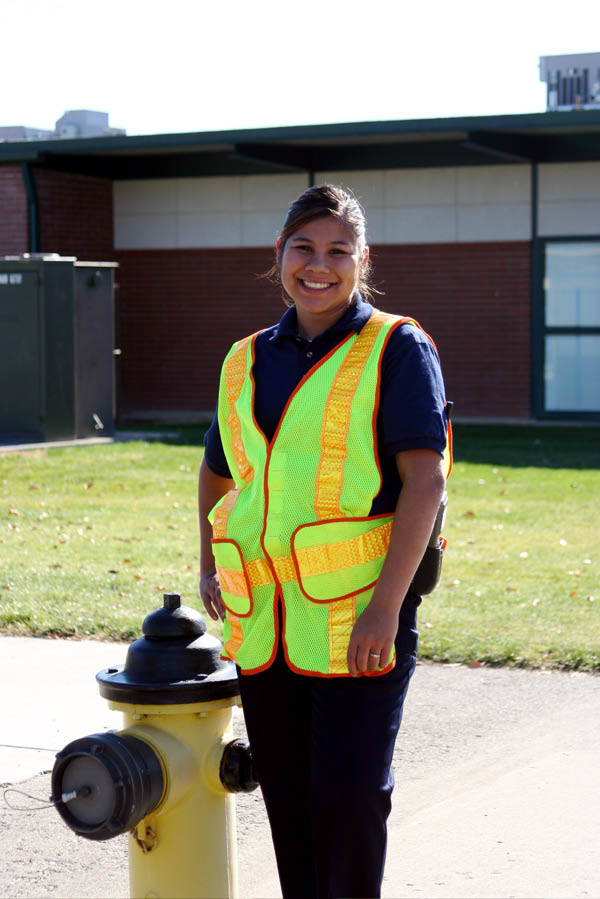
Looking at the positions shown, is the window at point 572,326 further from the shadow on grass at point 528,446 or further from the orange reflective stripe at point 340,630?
the orange reflective stripe at point 340,630

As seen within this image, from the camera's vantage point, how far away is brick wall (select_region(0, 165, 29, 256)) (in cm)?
2145

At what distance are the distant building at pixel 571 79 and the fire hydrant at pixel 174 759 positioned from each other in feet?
73.7

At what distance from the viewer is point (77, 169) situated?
22.0m

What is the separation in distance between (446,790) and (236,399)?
2.19m

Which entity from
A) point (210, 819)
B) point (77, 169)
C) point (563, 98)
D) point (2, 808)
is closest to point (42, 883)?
point (2, 808)

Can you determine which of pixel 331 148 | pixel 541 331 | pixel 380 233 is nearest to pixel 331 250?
pixel 541 331

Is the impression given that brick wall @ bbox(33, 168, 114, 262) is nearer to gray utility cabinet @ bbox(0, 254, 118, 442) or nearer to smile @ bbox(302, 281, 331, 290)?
gray utility cabinet @ bbox(0, 254, 118, 442)

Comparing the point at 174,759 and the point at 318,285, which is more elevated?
the point at 318,285

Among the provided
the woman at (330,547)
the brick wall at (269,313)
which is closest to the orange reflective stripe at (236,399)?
the woman at (330,547)

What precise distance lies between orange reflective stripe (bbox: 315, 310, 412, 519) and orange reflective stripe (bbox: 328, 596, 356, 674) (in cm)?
20

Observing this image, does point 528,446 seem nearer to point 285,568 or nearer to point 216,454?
point 216,454

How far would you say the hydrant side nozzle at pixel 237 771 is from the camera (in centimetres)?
339

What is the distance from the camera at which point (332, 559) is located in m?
3.18

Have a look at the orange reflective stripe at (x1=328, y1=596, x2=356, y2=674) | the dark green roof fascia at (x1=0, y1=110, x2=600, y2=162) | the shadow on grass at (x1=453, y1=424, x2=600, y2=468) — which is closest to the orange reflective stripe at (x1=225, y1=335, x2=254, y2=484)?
the orange reflective stripe at (x1=328, y1=596, x2=356, y2=674)
